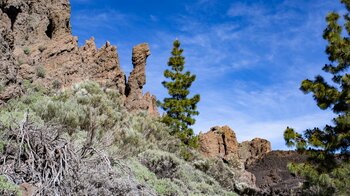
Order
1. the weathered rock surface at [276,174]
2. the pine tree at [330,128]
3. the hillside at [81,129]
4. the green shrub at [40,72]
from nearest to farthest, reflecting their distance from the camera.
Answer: the hillside at [81,129] < the pine tree at [330,128] < the green shrub at [40,72] < the weathered rock surface at [276,174]

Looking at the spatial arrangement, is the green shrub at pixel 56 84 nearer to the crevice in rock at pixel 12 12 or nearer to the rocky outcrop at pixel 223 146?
the crevice in rock at pixel 12 12

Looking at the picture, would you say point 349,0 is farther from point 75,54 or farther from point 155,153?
point 75,54

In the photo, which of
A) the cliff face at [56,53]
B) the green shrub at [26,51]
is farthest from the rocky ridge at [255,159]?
the green shrub at [26,51]

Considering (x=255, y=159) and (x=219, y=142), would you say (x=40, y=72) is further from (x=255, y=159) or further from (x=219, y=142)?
(x=255, y=159)

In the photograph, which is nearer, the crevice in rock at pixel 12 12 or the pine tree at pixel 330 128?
the pine tree at pixel 330 128

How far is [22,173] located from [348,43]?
1474 cm

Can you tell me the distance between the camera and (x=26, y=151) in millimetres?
6383

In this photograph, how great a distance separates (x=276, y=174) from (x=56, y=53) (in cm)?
2395

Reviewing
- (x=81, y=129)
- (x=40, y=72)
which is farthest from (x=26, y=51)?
(x=81, y=129)

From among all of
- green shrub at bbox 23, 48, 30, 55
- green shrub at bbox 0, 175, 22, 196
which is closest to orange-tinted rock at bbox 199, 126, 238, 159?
green shrub at bbox 23, 48, 30, 55

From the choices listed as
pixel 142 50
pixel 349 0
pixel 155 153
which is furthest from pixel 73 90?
pixel 349 0

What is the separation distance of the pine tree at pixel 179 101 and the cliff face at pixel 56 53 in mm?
2575

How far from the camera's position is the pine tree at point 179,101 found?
29.6 meters

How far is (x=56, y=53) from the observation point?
74.3 ft
